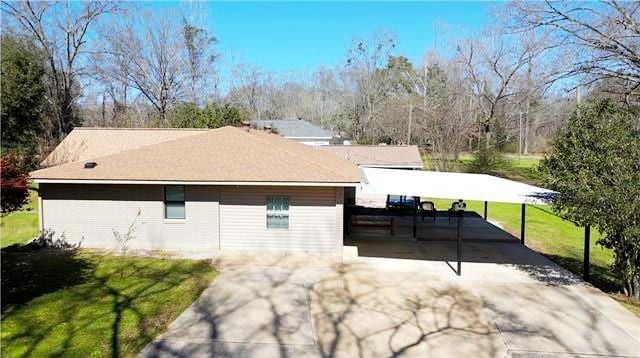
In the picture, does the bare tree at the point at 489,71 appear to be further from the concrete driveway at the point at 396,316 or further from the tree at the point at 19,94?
the tree at the point at 19,94

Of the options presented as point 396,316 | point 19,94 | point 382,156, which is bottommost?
point 396,316

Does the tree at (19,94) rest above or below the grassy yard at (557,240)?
above

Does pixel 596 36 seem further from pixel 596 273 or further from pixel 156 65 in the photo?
pixel 156 65

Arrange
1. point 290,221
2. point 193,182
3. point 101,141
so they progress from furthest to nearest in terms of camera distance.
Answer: point 101,141 → point 290,221 → point 193,182

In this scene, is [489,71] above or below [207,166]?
above

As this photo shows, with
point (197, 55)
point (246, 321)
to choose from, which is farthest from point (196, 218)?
point (197, 55)

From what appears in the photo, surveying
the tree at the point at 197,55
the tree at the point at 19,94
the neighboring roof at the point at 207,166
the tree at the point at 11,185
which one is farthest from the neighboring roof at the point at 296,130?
the tree at the point at 11,185

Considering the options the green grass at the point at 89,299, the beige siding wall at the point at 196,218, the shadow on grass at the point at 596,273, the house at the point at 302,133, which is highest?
the house at the point at 302,133
